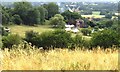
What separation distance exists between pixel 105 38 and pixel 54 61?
2.77 m

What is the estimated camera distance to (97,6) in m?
6.78

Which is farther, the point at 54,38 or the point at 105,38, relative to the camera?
the point at 54,38

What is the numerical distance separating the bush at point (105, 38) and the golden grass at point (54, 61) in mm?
1727

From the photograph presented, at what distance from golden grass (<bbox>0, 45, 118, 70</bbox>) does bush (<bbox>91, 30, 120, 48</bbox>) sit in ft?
5.67

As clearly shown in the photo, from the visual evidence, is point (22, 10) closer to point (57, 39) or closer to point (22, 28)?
point (22, 28)

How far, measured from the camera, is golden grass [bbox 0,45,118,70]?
134 inches

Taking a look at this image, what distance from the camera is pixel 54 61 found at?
11.9ft

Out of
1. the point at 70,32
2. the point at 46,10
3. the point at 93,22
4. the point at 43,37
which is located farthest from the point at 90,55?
the point at 46,10

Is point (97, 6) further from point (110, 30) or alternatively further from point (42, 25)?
point (42, 25)

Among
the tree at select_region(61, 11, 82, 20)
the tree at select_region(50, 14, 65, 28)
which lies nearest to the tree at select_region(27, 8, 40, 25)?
the tree at select_region(50, 14, 65, 28)

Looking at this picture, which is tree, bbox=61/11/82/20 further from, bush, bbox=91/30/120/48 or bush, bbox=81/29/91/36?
bush, bbox=91/30/120/48

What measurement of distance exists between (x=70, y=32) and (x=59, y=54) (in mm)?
2758

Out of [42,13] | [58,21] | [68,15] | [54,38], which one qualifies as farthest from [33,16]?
[68,15]

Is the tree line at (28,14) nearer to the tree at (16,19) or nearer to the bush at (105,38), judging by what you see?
the tree at (16,19)
